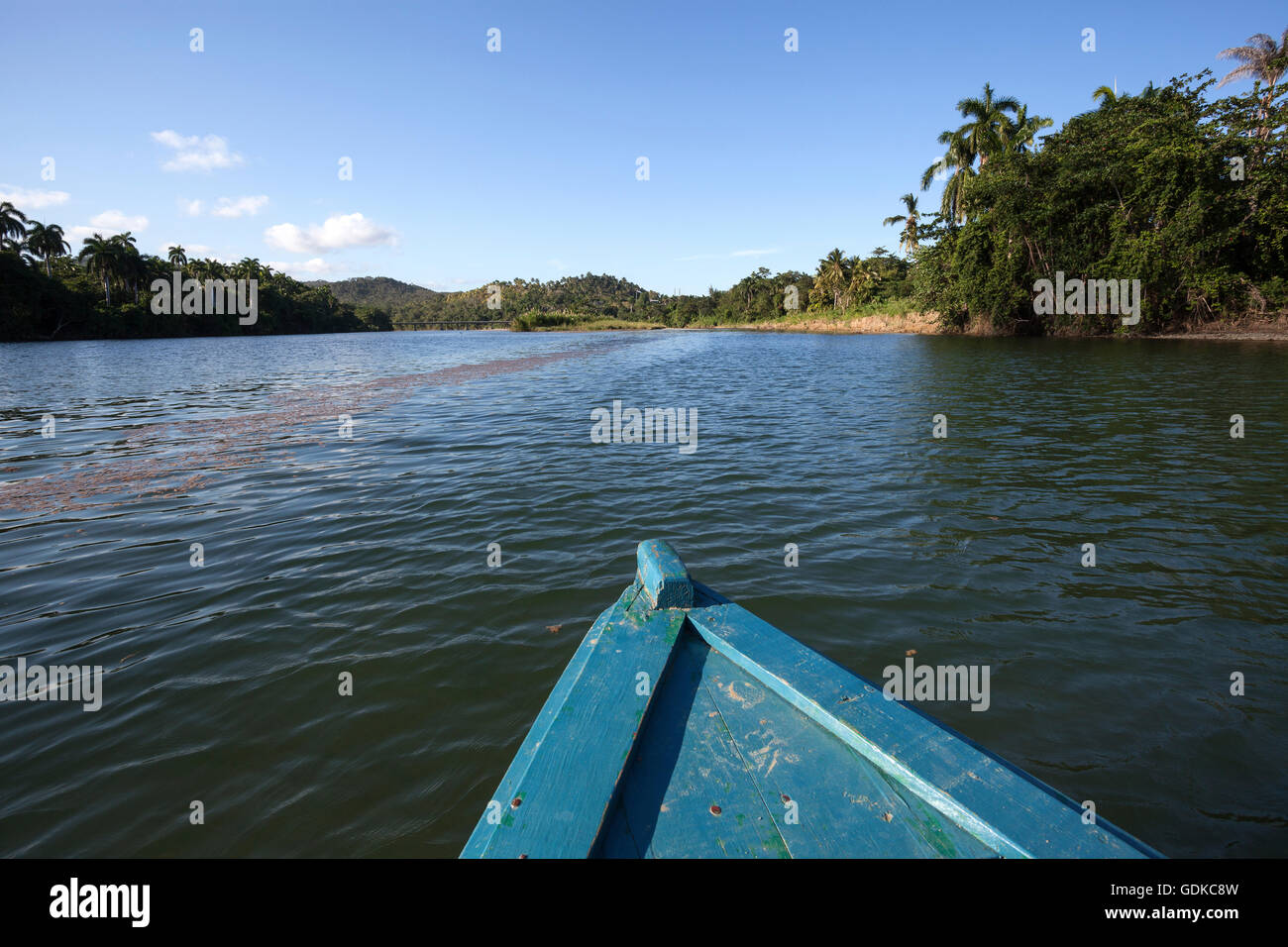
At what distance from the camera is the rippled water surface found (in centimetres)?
323

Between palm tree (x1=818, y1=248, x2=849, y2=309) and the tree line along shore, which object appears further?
palm tree (x1=818, y1=248, x2=849, y2=309)

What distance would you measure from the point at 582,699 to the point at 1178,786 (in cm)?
341

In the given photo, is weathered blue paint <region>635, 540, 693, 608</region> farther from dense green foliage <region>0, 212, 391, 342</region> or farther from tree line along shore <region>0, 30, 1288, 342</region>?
dense green foliage <region>0, 212, 391, 342</region>

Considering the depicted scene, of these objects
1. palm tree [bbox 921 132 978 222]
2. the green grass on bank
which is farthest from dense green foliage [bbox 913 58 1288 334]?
the green grass on bank

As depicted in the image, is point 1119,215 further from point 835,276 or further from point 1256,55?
point 835,276

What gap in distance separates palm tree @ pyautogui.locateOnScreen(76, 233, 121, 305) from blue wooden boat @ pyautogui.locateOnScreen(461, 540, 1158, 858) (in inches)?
4523

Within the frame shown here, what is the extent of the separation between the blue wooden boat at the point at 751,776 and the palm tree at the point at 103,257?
377 ft

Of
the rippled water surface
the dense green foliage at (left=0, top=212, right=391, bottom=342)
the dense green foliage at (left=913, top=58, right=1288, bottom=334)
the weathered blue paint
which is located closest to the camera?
the weathered blue paint

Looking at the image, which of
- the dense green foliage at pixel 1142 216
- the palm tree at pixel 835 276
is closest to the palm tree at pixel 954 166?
the dense green foliage at pixel 1142 216

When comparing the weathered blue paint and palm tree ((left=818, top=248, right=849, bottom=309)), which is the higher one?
palm tree ((left=818, top=248, right=849, bottom=309))

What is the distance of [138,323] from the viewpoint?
266 ft

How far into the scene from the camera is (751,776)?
2.07 meters
